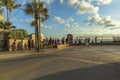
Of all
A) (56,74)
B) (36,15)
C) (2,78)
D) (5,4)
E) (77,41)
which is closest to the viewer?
(2,78)

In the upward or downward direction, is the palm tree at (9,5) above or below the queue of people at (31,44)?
above

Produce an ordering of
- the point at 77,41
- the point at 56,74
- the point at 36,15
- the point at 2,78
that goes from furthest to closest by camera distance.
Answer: the point at 77,41
the point at 36,15
the point at 56,74
the point at 2,78

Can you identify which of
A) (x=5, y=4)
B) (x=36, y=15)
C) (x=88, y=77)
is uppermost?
(x=5, y=4)

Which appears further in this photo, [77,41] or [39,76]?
[77,41]

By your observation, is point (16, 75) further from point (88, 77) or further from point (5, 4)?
point (5, 4)

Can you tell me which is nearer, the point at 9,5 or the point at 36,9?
the point at 36,9

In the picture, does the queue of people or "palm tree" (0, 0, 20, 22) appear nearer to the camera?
the queue of people

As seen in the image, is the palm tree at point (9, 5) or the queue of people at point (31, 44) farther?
the palm tree at point (9, 5)

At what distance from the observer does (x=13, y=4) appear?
67.9 m

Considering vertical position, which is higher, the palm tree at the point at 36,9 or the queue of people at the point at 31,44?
the palm tree at the point at 36,9

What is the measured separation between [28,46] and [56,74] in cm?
2840

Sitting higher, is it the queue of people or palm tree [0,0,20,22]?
palm tree [0,0,20,22]

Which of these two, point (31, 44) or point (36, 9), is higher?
point (36, 9)

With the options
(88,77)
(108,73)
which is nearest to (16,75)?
(88,77)
